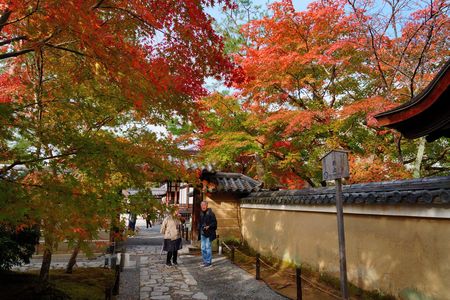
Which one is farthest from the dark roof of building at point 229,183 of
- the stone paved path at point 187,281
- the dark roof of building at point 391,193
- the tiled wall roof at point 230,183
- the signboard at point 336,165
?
the signboard at point 336,165

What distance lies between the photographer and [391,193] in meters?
6.26

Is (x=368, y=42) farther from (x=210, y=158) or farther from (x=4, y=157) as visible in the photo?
(x=4, y=157)

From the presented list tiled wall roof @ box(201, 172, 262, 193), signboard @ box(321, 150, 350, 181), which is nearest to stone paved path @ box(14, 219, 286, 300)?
signboard @ box(321, 150, 350, 181)

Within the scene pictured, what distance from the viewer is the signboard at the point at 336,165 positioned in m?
5.78

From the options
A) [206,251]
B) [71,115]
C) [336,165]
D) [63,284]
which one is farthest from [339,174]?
[63,284]

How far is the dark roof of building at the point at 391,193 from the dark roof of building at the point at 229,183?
601 centimetres

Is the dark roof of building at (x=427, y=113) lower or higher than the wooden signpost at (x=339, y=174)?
higher

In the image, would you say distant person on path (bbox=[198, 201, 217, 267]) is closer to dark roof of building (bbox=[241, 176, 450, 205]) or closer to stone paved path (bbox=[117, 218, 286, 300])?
stone paved path (bbox=[117, 218, 286, 300])

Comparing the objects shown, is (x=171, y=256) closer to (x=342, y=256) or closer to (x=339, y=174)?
(x=342, y=256)

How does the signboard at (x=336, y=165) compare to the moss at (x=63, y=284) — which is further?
the moss at (x=63, y=284)

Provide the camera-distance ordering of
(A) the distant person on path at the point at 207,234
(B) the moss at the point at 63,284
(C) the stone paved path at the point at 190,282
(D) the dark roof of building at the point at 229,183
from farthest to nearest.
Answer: (D) the dark roof of building at the point at 229,183 < (A) the distant person on path at the point at 207,234 < (C) the stone paved path at the point at 190,282 < (B) the moss at the point at 63,284

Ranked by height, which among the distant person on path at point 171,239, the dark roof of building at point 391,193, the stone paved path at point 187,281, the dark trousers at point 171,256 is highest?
the dark roof of building at point 391,193

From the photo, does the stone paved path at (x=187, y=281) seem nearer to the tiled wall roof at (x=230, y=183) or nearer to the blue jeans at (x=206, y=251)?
the blue jeans at (x=206, y=251)

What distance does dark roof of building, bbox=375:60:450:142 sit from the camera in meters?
4.80
